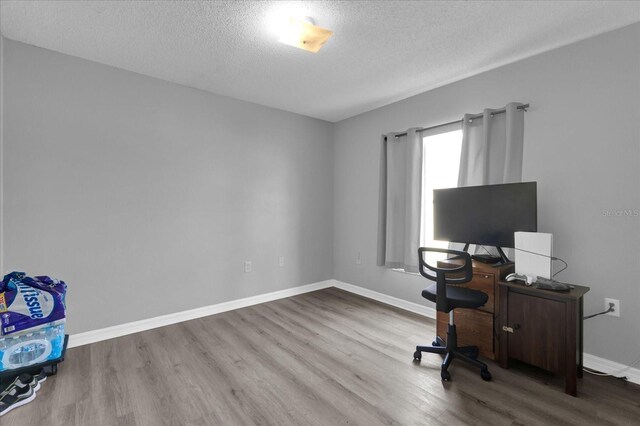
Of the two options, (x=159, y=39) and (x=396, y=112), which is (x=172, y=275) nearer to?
(x=159, y=39)

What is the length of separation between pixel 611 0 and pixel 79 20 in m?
3.55

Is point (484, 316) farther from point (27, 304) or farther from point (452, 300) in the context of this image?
point (27, 304)

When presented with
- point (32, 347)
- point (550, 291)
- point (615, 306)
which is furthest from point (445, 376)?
point (32, 347)

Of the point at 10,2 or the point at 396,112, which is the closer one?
the point at 10,2

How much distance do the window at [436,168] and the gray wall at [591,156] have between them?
0.43 meters

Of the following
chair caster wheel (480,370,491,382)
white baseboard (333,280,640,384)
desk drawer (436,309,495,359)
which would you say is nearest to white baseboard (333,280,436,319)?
white baseboard (333,280,640,384)

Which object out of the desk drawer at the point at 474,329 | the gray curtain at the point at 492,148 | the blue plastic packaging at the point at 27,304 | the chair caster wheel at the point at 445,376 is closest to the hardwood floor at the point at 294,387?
the chair caster wheel at the point at 445,376

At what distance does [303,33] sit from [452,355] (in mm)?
2546

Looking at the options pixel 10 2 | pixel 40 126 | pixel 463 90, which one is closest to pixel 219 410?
pixel 40 126

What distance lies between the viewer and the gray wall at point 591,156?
210cm

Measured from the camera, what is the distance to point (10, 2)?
192 centimetres

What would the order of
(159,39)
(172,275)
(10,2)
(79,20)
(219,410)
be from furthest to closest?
(172,275) < (159,39) < (79,20) < (10,2) < (219,410)

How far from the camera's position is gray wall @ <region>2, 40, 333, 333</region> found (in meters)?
2.44

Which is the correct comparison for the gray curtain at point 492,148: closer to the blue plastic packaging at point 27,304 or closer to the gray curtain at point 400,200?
the gray curtain at point 400,200
